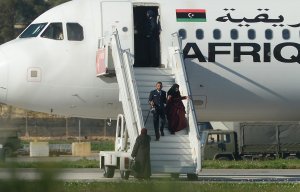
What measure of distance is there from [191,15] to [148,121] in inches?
177

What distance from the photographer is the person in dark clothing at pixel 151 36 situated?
26766mm

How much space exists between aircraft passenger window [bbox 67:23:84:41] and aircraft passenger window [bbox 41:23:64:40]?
1.06 feet

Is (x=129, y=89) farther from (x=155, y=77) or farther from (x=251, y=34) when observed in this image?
(x=251, y=34)

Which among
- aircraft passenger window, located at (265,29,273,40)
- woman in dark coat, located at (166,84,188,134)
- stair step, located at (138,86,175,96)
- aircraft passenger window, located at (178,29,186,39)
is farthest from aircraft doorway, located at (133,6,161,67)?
aircraft passenger window, located at (265,29,273,40)

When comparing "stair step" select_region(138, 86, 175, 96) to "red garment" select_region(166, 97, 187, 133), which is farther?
"stair step" select_region(138, 86, 175, 96)

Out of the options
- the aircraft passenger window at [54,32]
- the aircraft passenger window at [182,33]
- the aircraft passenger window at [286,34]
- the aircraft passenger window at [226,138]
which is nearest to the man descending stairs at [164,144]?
the aircraft passenger window at [182,33]

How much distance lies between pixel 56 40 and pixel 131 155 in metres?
6.14

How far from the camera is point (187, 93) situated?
24578 millimetres

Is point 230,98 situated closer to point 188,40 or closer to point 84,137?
point 188,40

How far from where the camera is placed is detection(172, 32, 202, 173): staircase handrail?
2294 cm

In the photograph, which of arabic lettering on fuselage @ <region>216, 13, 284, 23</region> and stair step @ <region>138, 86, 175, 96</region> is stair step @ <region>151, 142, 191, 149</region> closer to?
stair step @ <region>138, 86, 175, 96</region>

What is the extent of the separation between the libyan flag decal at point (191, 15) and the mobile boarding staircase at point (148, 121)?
1.04 metres

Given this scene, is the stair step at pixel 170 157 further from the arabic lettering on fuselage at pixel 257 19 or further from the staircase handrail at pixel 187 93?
the arabic lettering on fuselage at pixel 257 19

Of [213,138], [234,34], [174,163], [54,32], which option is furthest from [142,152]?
[213,138]
